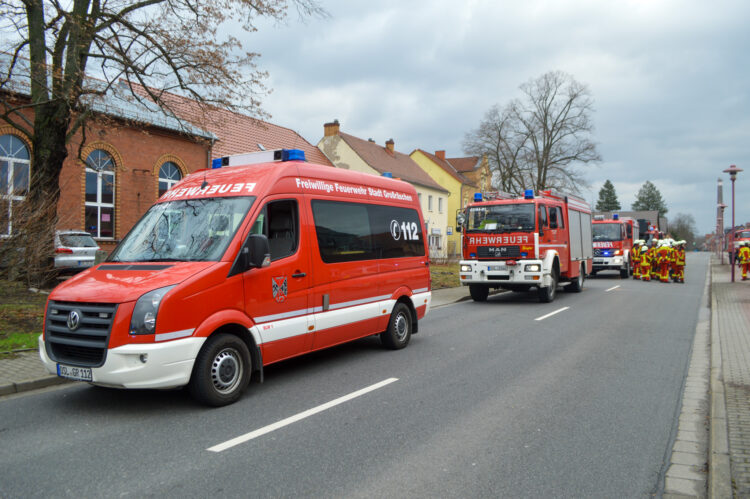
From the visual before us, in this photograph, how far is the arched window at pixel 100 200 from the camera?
68.3 feet

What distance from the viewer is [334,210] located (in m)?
7.17

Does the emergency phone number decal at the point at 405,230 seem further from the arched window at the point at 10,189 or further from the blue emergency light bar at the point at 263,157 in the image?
the arched window at the point at 10,189

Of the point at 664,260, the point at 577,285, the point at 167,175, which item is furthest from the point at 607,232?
the point at 167,175

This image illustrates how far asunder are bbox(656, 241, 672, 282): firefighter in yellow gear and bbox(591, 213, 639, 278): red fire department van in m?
2.00

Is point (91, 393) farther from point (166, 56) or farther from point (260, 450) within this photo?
point (166, 56)

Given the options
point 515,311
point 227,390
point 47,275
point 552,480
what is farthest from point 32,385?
point 515,311

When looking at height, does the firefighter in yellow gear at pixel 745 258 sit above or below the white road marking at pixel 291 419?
above

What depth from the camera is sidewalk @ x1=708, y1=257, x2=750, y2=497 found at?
3766 millimetres

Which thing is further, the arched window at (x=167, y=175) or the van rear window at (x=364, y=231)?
the arched window at (x=167, y=175)

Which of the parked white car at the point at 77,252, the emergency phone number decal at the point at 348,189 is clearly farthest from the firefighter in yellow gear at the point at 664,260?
the parked white car at the point at 77,252

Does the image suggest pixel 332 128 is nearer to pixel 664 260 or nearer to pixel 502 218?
pixel 664 260

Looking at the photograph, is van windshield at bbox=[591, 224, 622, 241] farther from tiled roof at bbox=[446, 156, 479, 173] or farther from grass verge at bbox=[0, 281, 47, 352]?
tiled roof at bbox=[446, 156, 479, 173]

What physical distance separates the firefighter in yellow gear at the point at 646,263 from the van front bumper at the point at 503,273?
40.5 ft

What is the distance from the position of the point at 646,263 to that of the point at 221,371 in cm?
2366
